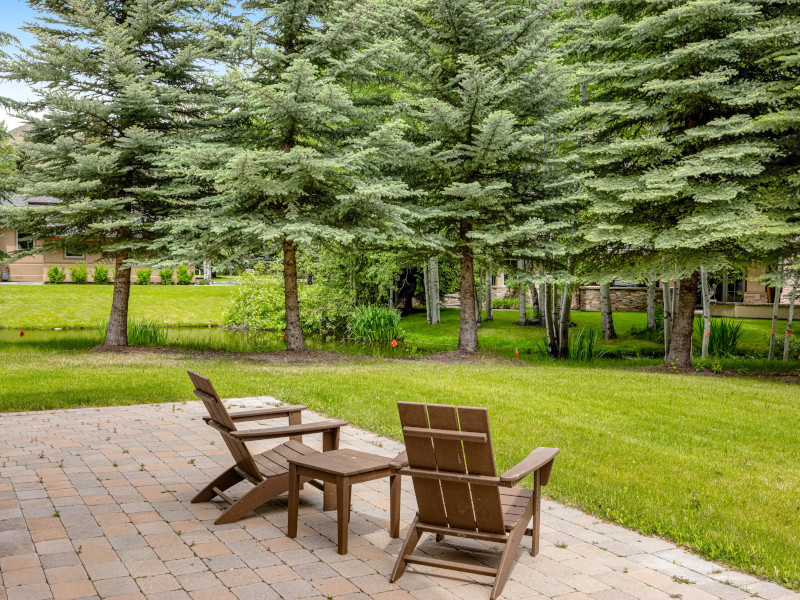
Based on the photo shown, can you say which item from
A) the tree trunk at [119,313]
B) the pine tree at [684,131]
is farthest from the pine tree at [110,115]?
the pine tree at [684,131]

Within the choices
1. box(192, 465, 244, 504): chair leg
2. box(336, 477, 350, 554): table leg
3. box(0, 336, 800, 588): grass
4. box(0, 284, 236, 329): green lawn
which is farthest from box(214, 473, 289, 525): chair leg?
box(0, 284, 236, 329): green lawn

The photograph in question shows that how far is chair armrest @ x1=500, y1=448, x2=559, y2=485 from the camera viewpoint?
4.02m

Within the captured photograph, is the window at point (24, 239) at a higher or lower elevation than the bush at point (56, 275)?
higher

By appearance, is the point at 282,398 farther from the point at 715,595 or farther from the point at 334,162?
the point at 715,595

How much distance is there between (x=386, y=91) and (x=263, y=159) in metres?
5.91

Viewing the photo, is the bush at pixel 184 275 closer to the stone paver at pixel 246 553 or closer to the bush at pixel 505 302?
the bush at pixel 505 302

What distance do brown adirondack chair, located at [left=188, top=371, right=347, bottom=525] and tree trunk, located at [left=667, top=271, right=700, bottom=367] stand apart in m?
11.4

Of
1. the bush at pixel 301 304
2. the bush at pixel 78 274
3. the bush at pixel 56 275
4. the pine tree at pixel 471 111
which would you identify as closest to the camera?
the pine tree at pixel 471 111

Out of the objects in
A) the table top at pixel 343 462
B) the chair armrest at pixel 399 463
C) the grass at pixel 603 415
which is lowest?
the grass at pixel 603 415

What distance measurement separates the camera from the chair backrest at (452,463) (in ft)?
13.0

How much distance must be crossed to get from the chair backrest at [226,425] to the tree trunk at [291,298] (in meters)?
10.9

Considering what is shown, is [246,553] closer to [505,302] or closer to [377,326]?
[377,326]

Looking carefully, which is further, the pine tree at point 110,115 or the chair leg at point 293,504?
the pine tree at point 110,115

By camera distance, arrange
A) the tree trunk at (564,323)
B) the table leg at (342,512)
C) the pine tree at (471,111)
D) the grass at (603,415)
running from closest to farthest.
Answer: the table leg at (342,512) → the grass at (603,415) → the pine tree at (471,111) → the tree trunk at (564,323)
